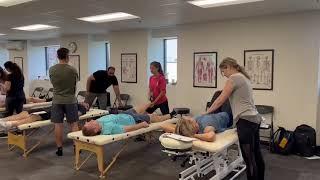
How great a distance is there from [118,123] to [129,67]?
2872 mm

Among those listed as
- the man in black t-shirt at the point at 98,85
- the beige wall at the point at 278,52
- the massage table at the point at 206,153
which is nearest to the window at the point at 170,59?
the beige wall at the point at 278,52

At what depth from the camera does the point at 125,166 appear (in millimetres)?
3676

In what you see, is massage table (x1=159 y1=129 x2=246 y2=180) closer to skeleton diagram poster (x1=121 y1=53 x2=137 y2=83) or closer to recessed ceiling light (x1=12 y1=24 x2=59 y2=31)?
skeleton diagram poster (x1=121 y1=53 x2=137 y2=83)

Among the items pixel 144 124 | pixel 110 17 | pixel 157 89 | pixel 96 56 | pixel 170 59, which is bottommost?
pixel 144 124

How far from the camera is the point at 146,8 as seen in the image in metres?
4.02

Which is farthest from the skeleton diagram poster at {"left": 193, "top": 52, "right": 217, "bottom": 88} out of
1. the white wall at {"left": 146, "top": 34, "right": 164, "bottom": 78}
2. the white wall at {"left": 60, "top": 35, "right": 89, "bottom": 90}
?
the white wall at {"left": 60, "top": 35, "right": 89, "bottom": 90}

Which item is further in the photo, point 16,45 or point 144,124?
point 16,45

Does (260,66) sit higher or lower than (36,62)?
lower

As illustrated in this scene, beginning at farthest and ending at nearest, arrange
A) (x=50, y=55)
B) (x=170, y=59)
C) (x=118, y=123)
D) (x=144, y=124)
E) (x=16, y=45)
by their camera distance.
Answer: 1. (x=50, y=55)
2. (x=16, y=45)
3. (x=170, y=59)
4. (x=144, y=124)
5. (x=118, y=123)

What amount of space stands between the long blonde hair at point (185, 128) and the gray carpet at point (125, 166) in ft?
2.12

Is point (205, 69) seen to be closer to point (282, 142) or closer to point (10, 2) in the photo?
point (282, 142)

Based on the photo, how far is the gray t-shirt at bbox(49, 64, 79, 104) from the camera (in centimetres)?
383

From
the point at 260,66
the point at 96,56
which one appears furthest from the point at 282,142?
the point at 96,56

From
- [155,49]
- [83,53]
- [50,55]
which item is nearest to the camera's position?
[155,49]
